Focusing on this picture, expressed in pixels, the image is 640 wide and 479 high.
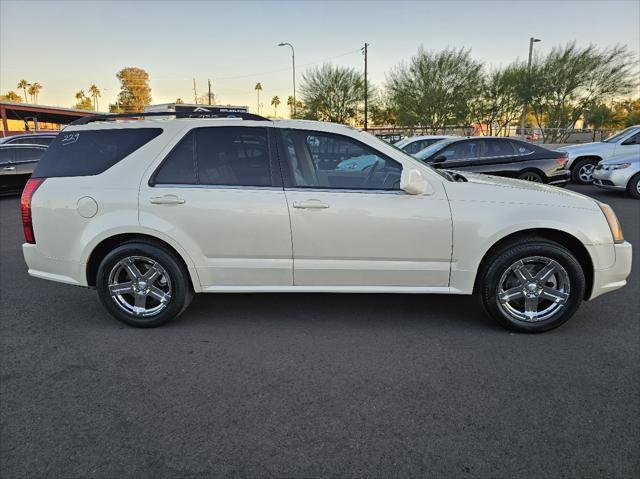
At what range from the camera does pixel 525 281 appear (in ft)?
12.2

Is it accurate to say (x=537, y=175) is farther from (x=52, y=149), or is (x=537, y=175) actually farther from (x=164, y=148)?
(x=52, y=149)

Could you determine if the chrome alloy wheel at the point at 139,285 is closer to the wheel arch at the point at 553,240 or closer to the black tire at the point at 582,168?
the wheel arch at the point at 553,240

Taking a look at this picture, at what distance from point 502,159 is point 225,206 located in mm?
8408

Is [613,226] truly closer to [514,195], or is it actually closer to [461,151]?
[514,195]

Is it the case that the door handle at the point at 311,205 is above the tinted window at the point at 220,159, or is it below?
below

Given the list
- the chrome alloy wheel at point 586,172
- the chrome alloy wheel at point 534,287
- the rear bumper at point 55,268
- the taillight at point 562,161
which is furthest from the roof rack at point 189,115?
the chrome alloy wheel at point 586,172

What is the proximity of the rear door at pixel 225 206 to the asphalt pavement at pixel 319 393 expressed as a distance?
0.58m

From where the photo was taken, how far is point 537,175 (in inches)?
406

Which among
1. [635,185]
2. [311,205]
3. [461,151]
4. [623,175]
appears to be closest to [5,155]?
[461,151]

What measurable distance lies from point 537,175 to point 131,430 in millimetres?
10095

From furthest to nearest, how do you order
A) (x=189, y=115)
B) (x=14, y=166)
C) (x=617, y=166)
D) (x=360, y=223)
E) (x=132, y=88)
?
(x=132, y=88)
(x=14, y=166)
(x=617, y=166)
(x=189, y=115)
(x=360, y=223)

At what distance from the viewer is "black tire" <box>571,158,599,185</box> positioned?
13.1 m

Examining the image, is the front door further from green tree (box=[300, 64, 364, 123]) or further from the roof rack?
green tree (box=[300, 64, 364, 123])

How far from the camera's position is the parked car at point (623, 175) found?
1088 cm
